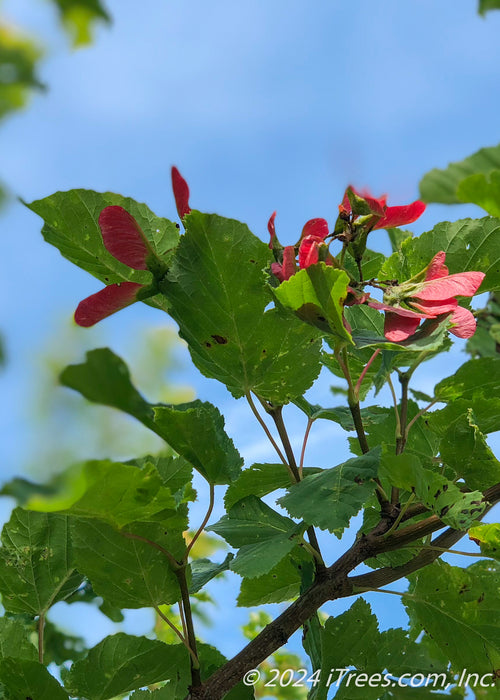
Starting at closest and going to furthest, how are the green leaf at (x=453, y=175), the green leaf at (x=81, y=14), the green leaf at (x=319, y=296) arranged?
the green leaf at (x=81, y=14) → the green leaf at (x=453, y=175) → the green leaf at (x=319, y=296)

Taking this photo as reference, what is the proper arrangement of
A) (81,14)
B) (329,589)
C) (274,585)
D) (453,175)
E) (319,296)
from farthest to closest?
(274,585)
(329,589)
(319,296)
(453,175)
(81,14)

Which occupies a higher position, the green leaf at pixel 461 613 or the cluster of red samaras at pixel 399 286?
the cluster of red samaras at pixel 399 286

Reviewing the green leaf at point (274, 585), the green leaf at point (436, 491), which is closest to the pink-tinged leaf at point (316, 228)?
the green leaf at point (436, 491)

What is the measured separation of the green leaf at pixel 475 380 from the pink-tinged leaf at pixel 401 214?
0.70 ft

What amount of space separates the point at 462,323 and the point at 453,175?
0.56 ft

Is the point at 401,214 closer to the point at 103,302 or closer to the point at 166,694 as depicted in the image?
the point at 103,302

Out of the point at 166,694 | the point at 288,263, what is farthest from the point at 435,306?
the point at 166,694

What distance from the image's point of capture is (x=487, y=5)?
13.2 inches

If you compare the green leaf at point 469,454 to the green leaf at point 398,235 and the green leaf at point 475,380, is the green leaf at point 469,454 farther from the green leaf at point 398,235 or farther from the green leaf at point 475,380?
the green leaf at point 398,235

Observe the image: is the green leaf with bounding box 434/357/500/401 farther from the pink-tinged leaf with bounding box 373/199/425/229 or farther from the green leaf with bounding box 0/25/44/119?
the green leaf with bounding box 0/25/44/119

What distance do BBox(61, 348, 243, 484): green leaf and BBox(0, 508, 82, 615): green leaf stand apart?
195 millimetres

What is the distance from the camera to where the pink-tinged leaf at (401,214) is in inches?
25.3

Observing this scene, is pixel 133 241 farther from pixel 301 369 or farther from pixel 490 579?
pixel 490 579

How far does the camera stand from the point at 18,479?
0.35m
